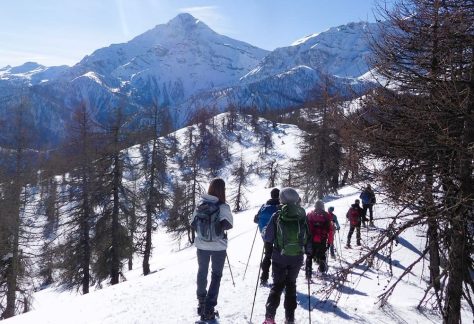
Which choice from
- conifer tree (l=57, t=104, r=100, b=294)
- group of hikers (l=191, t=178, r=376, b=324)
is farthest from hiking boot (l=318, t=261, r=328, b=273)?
conifer tree (l=57, t=104, r=100, b=294)

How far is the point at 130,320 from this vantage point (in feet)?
24.5

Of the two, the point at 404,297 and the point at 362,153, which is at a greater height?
the point at 362,153

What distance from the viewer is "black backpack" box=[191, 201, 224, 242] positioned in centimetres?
657

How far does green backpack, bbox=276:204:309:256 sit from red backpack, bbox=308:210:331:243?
3.54 metres

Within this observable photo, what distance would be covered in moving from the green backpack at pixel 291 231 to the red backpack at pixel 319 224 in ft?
11.6

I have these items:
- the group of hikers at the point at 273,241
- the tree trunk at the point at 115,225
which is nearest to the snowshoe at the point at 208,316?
the group of hikers at the point at 273,241

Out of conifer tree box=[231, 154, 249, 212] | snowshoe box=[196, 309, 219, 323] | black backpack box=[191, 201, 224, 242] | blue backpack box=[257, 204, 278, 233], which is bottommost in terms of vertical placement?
conifer tree box=[231, 154, 249, 212]

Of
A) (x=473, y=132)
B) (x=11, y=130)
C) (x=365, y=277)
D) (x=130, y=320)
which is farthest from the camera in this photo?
(x=11, y=130)

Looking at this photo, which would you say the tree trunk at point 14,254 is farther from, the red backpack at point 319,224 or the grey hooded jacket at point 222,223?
the grey hooded jacket at point 222,223

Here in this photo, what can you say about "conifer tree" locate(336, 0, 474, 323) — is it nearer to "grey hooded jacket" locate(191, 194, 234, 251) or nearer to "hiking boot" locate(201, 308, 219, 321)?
"grey hooded jacket" locate(191, 194, 234, 251)

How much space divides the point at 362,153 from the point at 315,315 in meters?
3.43

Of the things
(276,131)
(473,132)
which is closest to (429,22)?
(473,132)

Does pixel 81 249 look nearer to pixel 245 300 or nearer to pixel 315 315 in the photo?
pixel 245 300

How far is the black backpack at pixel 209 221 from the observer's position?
657cm
